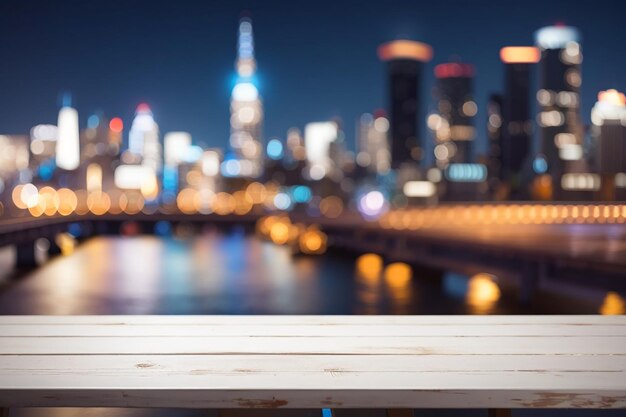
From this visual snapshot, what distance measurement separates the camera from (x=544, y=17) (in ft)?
24.3

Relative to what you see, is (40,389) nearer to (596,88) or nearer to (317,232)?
(596,88)

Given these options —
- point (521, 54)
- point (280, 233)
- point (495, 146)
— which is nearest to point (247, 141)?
point (495, 146)

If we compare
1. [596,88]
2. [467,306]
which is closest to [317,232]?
[467,306]

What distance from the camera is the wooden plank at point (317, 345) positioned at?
197cm

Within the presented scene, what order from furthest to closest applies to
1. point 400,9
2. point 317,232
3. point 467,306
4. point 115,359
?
point 317,232, point 467,306, point 400,9, point 115,359

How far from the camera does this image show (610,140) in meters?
6.87

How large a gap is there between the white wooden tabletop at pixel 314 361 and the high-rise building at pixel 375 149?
76.2 metres

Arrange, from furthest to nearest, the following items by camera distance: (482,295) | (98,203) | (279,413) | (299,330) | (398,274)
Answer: (98,203) → (398,274) → (482,295) → (279,413) → (299,330)

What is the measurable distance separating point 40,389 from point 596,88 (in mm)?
6484

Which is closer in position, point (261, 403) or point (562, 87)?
point (261, 403)

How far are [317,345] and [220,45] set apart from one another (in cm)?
637

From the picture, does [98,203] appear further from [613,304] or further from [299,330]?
[299,330]

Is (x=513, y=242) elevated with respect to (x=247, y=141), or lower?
lower

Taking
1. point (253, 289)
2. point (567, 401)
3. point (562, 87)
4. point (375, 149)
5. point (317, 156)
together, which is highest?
point (375, 149)
